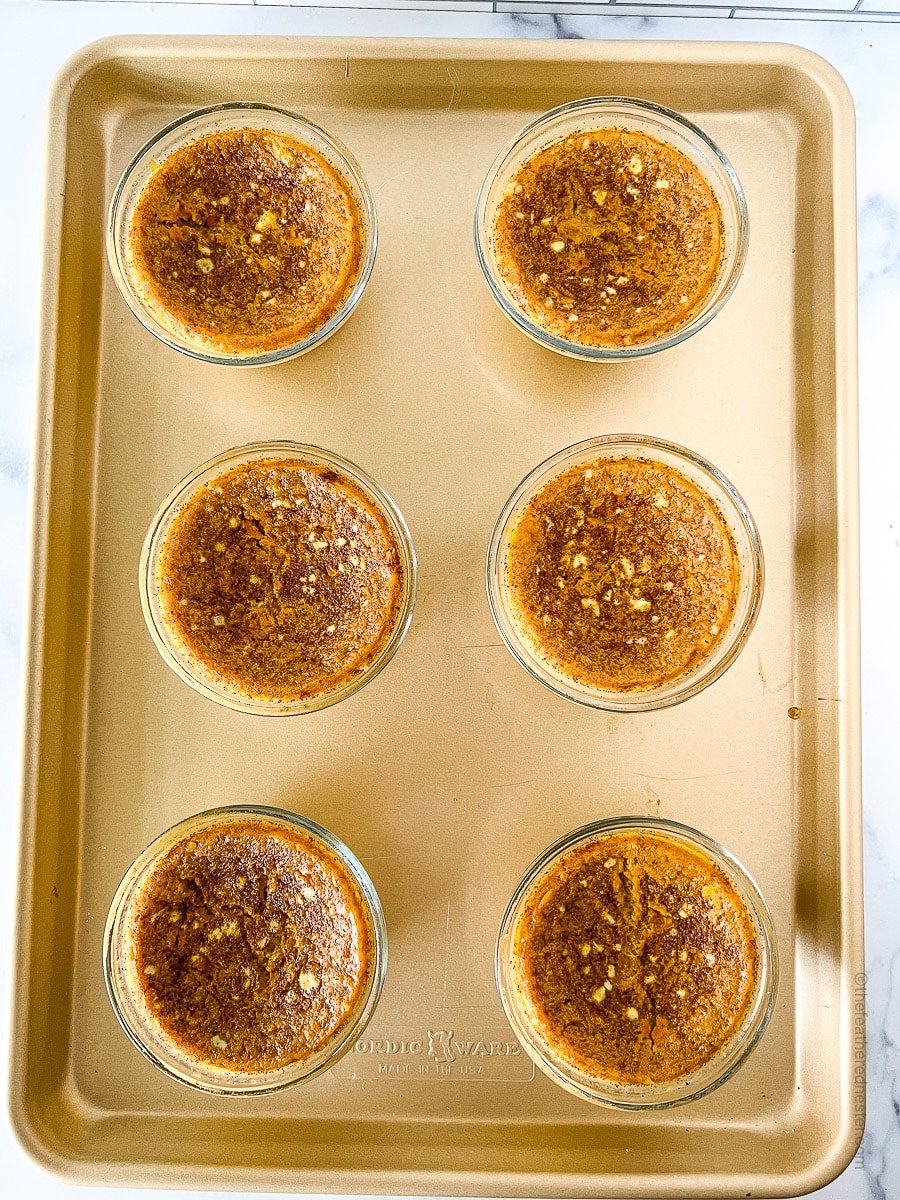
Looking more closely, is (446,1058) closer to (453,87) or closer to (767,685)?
(767,685)

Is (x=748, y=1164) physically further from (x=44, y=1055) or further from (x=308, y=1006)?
(x=44, y=1055)

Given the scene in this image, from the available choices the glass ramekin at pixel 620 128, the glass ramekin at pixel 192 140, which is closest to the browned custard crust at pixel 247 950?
the glass ramekin at pixel 192 140

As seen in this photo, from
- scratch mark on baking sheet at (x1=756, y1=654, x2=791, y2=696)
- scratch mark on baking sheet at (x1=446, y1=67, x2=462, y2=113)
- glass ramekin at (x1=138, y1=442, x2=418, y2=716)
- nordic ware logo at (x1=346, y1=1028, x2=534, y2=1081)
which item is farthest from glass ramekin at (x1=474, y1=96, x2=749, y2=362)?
nordic ware logo at (x1=346, y1=1028, x2=534, y2=1081)

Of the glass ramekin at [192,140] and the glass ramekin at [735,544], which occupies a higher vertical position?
the glass ramekin at [192,140]

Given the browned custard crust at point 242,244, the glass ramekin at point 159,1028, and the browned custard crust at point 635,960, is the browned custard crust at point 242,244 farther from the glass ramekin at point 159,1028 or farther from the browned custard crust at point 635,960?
the browned custard crust at point 635,960

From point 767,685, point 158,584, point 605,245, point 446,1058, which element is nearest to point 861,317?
point 605,245

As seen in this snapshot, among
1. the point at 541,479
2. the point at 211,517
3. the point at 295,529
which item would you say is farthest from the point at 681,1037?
Answer: the point at 211,517
